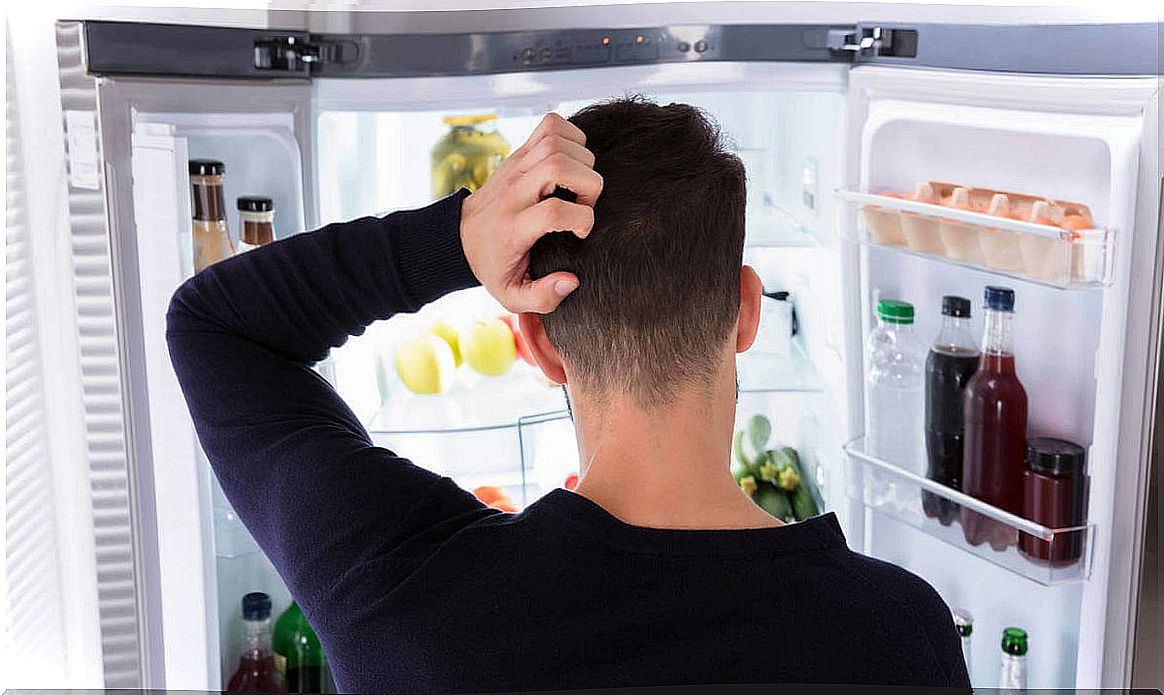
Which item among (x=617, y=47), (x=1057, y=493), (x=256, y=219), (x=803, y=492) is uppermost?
(x=617, y=47)

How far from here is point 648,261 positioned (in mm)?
580

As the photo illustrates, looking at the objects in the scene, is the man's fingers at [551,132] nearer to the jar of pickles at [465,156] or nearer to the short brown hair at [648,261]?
the short brown hair at [648,261]

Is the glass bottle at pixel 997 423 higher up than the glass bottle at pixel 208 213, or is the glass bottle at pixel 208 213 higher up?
the glass bottle at pixel 208 213

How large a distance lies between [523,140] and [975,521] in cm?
55

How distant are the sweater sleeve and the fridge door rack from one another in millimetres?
503

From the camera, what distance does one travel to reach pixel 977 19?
901mm

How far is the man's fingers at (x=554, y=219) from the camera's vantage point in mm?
530

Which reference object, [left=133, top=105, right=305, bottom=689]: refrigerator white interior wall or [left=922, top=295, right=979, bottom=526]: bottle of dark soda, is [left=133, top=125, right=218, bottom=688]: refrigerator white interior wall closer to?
[left=133, top=105, right=305, bottom=689]: refrigerator white interior wall

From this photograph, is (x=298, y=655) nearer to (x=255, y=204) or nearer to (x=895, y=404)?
(x=255, y=204)

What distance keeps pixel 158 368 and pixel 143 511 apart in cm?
12

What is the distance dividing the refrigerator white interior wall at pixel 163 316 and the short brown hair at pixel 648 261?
46 cm

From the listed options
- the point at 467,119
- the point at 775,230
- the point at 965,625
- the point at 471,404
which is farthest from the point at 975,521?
the point at 467,119

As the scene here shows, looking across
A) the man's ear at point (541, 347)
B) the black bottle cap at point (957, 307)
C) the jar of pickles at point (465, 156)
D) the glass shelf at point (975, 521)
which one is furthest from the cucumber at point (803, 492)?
the man's ear at point (541, 347)

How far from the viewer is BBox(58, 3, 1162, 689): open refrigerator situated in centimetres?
88
